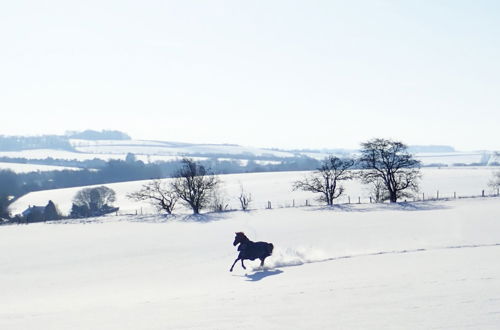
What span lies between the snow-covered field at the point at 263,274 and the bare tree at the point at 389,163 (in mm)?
11577

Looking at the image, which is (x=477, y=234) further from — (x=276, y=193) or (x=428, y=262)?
(x=276, y=193)

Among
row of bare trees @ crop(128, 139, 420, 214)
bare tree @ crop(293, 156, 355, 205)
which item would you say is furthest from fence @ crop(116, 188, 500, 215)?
→ row of bare trees @ crop(128, 139, 420, 214)

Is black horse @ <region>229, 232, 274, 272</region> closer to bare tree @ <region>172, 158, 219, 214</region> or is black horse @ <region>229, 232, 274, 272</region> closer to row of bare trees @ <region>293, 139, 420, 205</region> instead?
bare tree @ <region>172, 158, 219, 214</region>

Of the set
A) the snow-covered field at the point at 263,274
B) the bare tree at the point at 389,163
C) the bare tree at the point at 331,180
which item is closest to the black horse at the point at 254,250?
the snow-covered field at the point at 263,274

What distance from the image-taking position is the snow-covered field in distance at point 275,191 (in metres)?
66.7

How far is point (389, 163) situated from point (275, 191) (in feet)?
99.1

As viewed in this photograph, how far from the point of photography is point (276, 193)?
7575 centimetres

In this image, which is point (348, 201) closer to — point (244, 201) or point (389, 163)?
point (389, 163)

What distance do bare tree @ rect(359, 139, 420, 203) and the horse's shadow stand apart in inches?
1397

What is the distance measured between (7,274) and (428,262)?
19.1 meters

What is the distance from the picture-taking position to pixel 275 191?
78125mm

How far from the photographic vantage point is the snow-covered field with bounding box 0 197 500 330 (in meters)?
10.0

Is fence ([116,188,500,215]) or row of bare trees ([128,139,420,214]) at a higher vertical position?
row of bare trees ([128,139,420,214])

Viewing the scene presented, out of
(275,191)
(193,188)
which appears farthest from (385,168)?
(275,191)
